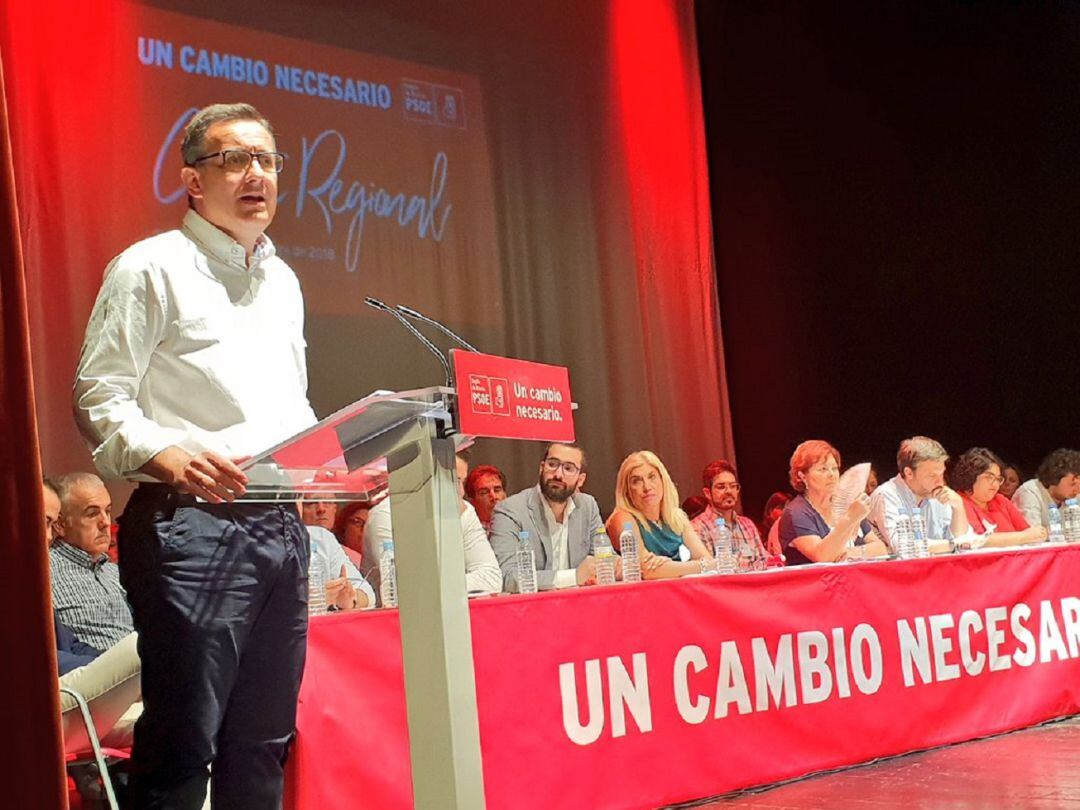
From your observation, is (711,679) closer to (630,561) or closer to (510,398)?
(630,561)

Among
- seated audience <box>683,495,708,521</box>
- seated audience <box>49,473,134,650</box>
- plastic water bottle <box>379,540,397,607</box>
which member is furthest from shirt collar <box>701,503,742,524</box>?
seated audience <box>49,473,134,650</box>

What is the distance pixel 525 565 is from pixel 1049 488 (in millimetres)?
3117

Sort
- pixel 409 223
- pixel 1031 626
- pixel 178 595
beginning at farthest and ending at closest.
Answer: pixel 409 223, pixel 1031 626, pixel 178 595

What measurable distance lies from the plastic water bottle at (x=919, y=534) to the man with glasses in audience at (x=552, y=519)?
99 centimetres

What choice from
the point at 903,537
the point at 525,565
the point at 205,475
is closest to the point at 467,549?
the point at 525,565

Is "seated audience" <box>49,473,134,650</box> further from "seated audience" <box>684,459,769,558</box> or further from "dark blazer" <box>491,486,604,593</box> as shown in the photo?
"seated audience" <box>684,459,769,558</box>

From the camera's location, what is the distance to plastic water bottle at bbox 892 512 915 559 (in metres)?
3.92

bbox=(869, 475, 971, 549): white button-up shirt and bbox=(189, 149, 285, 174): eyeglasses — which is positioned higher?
bbox=(189, 149, 285, 174): eyeglasses

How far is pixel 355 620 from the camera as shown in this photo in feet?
8.13

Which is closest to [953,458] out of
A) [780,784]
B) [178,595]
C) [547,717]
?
[780,784]

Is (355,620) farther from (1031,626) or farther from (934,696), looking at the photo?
(1031,626)

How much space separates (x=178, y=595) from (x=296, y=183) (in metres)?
4.24

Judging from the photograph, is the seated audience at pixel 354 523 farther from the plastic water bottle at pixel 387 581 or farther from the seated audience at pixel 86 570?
the seated audience at pixel 86 570

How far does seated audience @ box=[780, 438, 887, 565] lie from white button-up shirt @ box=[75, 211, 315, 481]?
2.55 m
